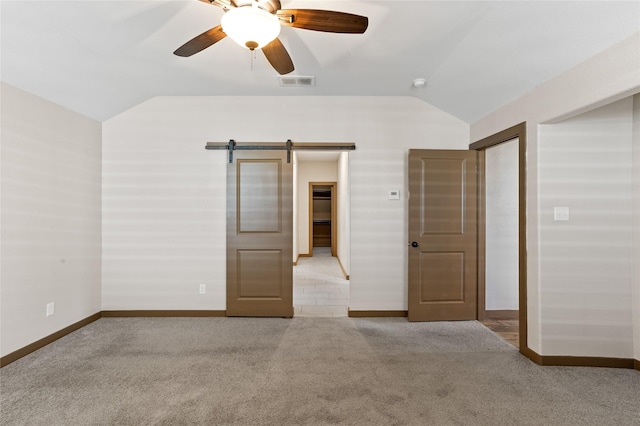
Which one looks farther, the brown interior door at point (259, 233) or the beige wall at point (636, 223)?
the brown interior door at point (259, 233)

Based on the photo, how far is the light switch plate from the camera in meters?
2.57

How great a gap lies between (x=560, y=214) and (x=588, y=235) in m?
0.27

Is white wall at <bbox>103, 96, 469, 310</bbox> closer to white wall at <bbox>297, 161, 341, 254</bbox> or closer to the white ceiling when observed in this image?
the white ceiling

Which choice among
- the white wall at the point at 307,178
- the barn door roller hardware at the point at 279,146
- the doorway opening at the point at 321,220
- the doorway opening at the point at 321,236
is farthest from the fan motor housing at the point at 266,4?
the doorway opening at the point at 321,220

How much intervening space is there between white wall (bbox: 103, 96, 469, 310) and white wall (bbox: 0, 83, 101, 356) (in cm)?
25

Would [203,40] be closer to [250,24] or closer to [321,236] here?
[250,24]

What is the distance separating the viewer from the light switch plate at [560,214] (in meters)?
2.57

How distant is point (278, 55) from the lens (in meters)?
2.04

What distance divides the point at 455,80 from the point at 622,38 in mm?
1280

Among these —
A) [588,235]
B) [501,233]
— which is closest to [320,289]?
[501,233]

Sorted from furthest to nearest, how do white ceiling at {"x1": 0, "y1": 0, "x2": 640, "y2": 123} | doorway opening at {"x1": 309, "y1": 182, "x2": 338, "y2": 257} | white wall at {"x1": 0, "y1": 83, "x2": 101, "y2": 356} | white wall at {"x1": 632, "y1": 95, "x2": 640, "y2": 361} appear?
doorway opening at {"x1": 309, "y1": 182, "x2": 338, "y2": 257} → white wall at {"x1": 0, "y1": 83, "x2": 101, "y2": 356} → white wall at {"x1": 632, "y1": 95, "x2": 640, "y2": 361} → white ceiling at {"x1": 0, "y1": 0, "x2": 640, "y2": 123}

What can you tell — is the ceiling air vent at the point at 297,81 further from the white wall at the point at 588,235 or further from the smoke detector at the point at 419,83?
the white wall at the point at 588,235

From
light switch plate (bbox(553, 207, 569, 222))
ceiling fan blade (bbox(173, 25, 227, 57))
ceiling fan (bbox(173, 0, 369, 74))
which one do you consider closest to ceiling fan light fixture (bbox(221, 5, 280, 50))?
ceiling fan (bbox(173, 0, 369, 74))

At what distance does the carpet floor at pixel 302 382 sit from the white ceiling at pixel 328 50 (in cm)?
241
